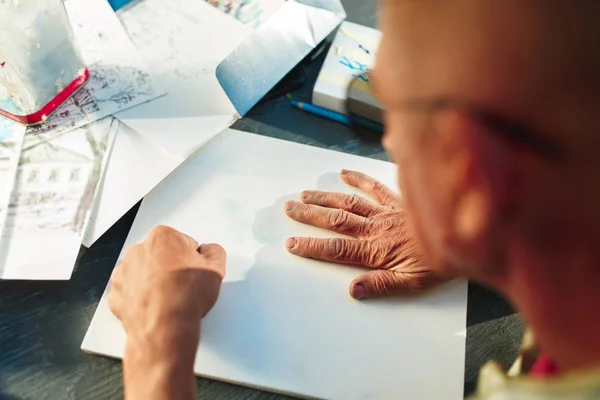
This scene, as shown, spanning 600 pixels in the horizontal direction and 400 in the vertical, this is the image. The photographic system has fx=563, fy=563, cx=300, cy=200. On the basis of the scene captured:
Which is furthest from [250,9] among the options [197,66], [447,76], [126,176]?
[447,76]

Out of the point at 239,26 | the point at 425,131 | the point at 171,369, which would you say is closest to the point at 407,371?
the point at 171,369

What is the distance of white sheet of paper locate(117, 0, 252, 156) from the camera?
2.70ft

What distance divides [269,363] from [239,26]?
1.91ft

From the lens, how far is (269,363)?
630 millimetres

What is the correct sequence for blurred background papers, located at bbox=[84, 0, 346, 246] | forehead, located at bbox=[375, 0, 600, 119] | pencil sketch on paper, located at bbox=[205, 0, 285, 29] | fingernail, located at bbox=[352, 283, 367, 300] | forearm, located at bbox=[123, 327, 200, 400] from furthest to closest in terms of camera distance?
pencil sketch on paper, located at bbox=[205, 0, 285, 29], blurred background papers, located at bbox=[84, 0, 346, 246], fingernail, located at bbox=[352, 283, 367, 300], forearm, located at bbox=[123, 327, 200, 400], forehead, located at bbox=[375, 0, 600, 119]

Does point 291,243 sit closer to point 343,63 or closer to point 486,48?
point 343,63

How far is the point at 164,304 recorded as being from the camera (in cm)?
60

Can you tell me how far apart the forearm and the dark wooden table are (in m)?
0.06

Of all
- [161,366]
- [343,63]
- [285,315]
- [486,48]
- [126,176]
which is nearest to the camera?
[486,48]

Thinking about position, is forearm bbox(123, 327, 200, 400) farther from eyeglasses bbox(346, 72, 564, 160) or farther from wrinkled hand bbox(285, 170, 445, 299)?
eyeglasses bbox(346, 72, 564, 160)

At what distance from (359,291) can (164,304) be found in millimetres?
227

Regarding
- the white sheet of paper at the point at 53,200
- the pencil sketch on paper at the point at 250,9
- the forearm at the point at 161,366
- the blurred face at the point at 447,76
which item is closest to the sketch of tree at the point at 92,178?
the white sheet of paper at the point at 53,200

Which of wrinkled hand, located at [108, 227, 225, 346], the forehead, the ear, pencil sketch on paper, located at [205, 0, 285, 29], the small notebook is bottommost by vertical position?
wrinkled hand, located at [108, 227, 225, 346]

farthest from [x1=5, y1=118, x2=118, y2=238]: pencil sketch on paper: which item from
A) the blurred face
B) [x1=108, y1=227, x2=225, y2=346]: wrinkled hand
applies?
the blurred face
